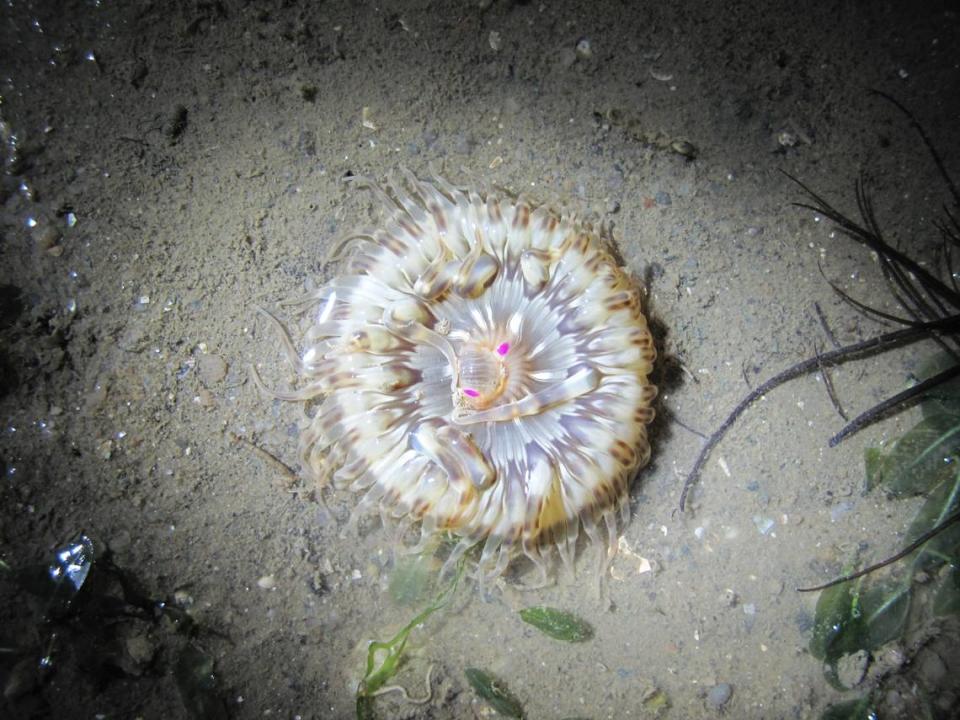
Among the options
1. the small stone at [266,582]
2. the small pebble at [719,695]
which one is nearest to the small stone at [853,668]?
the small pebble at [719,695]

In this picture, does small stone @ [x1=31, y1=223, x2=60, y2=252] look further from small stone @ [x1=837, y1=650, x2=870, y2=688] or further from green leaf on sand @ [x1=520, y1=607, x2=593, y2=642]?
small stone @ [x1=837, y1=650, x2=870, y2=688]

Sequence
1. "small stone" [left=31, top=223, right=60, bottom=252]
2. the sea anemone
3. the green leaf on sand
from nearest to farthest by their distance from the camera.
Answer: the sea anemone → "small stone" [left=31, top=223, right=60, bottom=252] → the green leaf on sand

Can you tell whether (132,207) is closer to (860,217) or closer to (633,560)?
(633,560)

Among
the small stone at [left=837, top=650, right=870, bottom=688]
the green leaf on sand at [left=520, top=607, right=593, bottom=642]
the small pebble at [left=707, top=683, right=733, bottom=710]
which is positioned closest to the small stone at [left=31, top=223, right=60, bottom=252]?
the green leaf on sand at [left=520, top=607, right=593, bottom=642]

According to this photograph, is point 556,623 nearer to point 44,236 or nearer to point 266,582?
point 266,582

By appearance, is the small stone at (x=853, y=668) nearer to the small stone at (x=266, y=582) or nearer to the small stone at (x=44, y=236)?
the small stone at (x=266, y=582)

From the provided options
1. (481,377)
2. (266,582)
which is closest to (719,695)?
(481,377)
